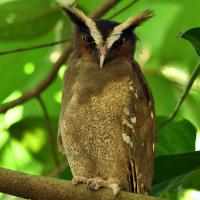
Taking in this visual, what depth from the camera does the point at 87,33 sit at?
324cm

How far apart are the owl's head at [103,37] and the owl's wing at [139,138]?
10.0 inches

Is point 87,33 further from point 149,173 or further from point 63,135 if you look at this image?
point 149,173

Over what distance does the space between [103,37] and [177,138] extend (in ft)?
2.59

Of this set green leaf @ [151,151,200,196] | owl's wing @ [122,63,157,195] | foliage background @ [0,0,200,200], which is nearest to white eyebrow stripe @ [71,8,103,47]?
owl's wing @ [122,63,157,195]

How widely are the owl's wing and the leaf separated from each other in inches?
6.6

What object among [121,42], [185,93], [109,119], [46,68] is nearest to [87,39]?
[121,42]

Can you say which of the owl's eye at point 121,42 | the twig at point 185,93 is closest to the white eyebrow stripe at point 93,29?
the owl's eye at point 121,42

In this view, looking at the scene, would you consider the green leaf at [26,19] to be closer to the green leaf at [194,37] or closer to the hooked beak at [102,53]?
the hooked beak at [102,53]

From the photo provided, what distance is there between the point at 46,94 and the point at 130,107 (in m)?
1.42

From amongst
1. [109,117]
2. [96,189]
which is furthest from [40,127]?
[96,189]

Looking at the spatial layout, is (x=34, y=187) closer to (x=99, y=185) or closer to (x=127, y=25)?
(x=99, y=185)

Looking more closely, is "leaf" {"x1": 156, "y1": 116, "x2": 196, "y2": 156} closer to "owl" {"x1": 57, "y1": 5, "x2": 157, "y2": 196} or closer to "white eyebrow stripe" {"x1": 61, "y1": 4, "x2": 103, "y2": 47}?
"owl" {"x1": 57, "y1": 5, "x2": 157, "y2": 196}

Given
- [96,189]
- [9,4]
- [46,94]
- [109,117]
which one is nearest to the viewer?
[96,189]

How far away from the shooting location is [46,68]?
14.8ft
